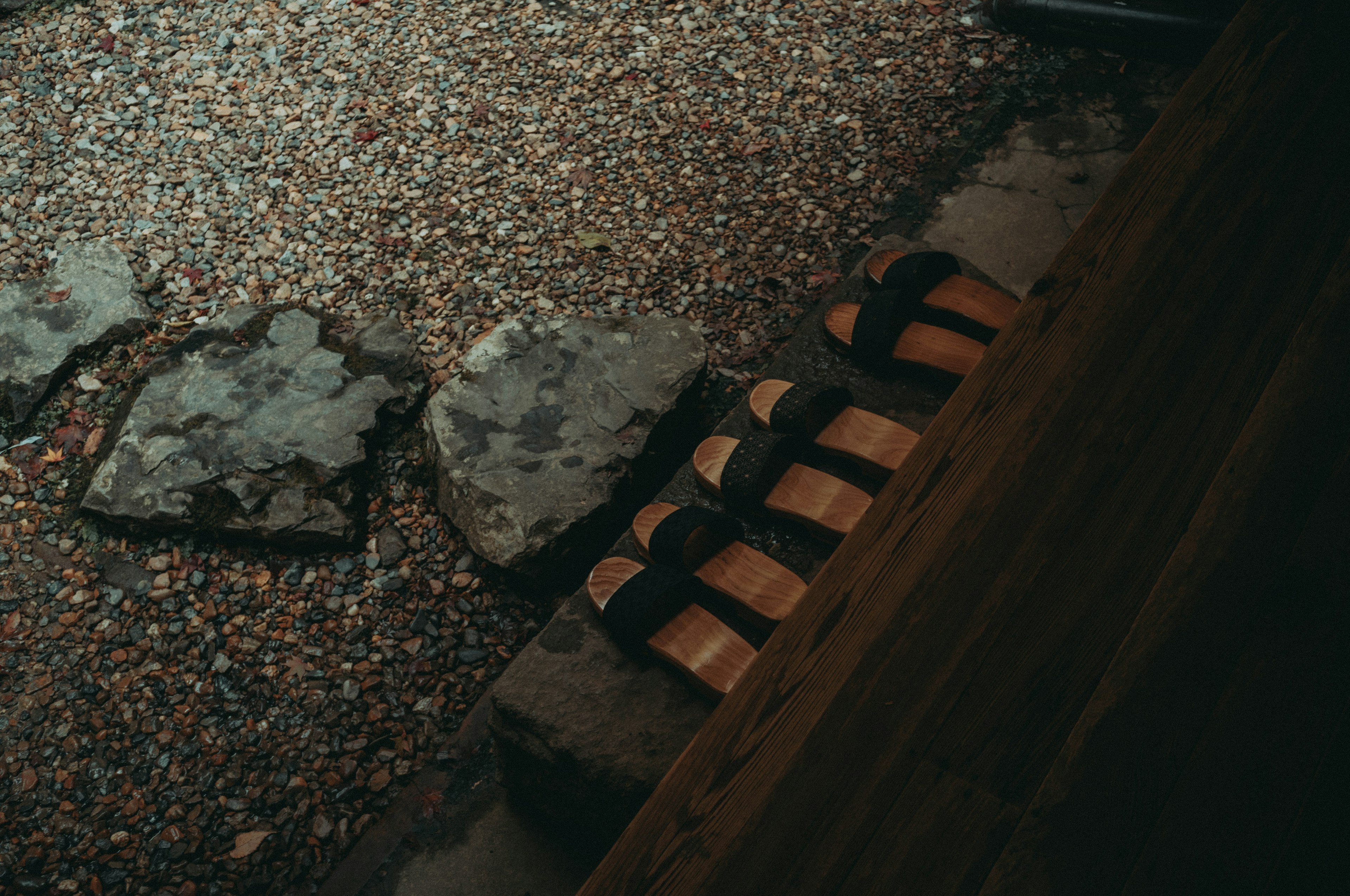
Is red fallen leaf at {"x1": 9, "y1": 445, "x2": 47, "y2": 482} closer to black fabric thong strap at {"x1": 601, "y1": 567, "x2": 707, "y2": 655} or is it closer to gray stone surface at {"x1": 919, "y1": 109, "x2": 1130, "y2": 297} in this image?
black fabric thong strap at {"x1": 601, "y1": 567, "x2": 707, "y2": 655}

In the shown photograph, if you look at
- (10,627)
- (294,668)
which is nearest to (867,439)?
(294,668)

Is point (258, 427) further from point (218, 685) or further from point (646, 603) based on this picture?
point (646, 603)

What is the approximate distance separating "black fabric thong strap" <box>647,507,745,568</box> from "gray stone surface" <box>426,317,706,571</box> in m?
0.42

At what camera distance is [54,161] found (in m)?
3.00

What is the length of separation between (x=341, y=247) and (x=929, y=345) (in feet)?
6.63

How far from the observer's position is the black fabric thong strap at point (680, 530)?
1.56m

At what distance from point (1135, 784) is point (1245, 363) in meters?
0.68

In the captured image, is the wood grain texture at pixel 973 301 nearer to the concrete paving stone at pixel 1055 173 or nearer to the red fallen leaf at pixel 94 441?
the concrete paving stone at pixel 1055 173

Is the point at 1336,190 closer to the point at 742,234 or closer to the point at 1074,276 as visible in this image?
the point at 1074,276

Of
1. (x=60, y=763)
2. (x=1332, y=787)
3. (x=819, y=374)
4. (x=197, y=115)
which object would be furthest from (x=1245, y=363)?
(x=197, y=115)

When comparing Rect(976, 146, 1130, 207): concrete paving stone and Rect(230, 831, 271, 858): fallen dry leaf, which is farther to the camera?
Rect(976, 146, 1130, 207): concrete paving stone

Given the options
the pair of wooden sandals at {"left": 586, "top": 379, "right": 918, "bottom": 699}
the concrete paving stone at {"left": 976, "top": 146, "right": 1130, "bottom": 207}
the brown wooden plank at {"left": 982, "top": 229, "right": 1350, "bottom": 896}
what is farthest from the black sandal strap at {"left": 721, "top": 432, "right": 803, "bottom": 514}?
the concrete paving stone at {"left": 976, "top": 146, "right": 1130, "bottom": 207}

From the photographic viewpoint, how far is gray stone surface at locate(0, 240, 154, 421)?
235 centimetres

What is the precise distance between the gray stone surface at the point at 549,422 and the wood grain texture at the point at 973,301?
659 millimetres
